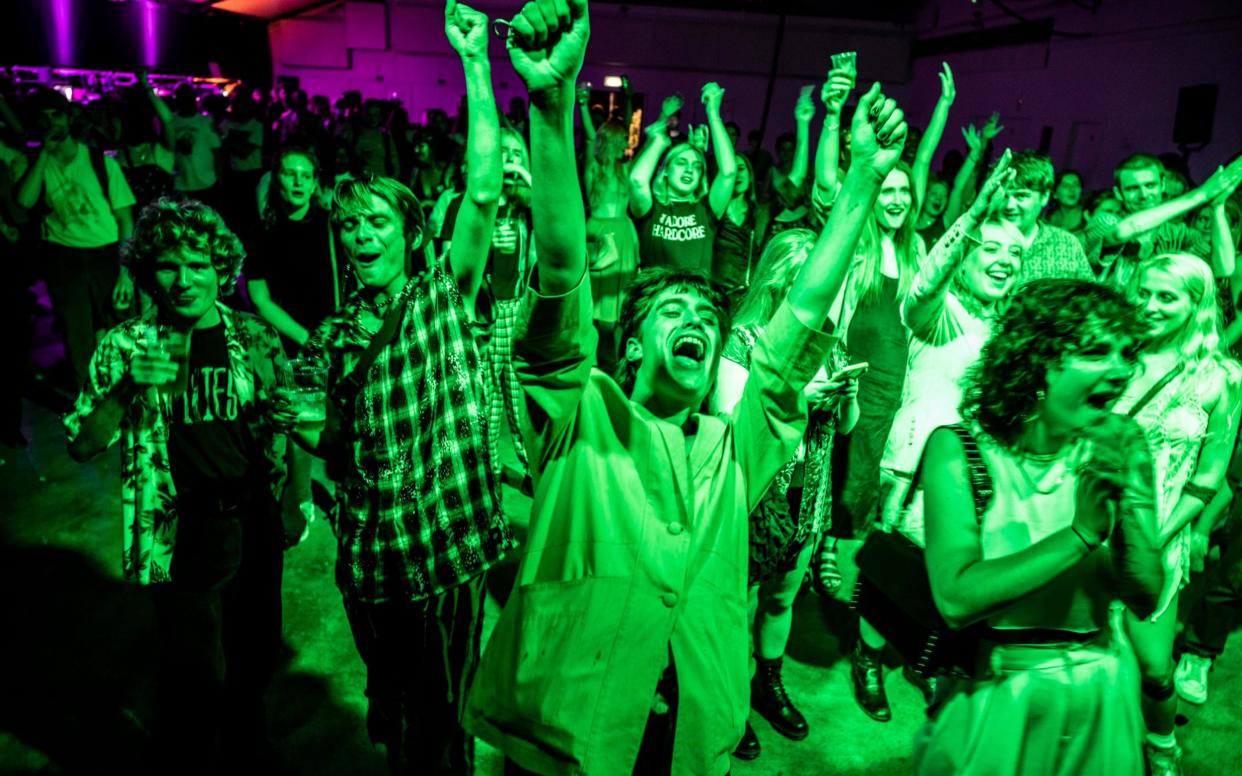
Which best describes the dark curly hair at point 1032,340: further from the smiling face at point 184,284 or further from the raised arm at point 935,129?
the raised arm at point 935,129

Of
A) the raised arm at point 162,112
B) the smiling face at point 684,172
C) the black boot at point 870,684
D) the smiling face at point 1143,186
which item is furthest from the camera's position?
the raised arm at point 162,112

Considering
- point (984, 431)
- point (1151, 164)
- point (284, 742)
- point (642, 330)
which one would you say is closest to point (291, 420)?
point (642, 330)

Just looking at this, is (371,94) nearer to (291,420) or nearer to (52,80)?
(52,80)

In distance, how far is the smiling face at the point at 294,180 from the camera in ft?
13.9

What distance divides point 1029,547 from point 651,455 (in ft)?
2.57

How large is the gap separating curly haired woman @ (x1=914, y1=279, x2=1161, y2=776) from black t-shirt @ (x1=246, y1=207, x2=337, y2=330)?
11.5 feet

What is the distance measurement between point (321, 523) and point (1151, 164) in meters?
5.24

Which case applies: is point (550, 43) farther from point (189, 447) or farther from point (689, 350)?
point (189, 447)

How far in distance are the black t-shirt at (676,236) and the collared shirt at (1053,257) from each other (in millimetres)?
2042

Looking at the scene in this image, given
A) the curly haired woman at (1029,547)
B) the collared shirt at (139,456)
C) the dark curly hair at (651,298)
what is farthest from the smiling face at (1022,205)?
the collared shirt at (139,456)

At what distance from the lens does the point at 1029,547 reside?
1633mm

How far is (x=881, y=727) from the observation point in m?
3.34

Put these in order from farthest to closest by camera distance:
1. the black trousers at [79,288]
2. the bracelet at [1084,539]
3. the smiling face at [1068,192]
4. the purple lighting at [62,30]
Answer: the purple lighting at [62,30]
the smiling face at [1068,192]
the black trousers at [79,288]
the bracelet at [1084,539]

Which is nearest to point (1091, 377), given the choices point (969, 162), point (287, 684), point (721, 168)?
point (287, 684)
